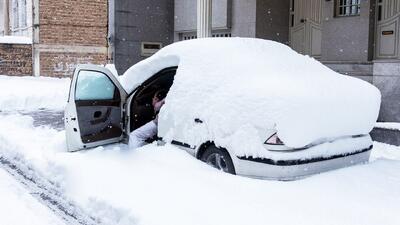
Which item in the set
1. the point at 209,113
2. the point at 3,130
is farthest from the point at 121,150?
the point at 3,130

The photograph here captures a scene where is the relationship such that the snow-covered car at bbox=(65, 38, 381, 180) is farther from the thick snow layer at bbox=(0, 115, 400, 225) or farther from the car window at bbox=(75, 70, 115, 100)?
the thick snow layer at bbox=(0, 115, 400, 225)

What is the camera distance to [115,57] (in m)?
15.9

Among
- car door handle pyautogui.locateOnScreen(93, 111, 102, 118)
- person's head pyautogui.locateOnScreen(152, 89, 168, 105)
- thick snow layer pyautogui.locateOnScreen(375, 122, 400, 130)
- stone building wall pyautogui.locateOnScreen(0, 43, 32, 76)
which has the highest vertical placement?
stone building wall pyautogui.locateOnScreen(0, 43, 32, 76)

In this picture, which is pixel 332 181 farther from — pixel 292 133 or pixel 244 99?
pixel 244 99

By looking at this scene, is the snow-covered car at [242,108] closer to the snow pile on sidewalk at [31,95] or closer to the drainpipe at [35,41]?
the snow pile on sidewalk at [31,95]

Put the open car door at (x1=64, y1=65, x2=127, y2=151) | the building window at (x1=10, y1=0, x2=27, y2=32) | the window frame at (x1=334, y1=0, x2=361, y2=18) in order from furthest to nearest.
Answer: the building window at (x1=10, y1=0, x2=27, y2=32) < the window frame at (x1=334, y1=0, x2=361, y2=18) < the open car door at (x1=64, y1=65, x2=127, y2=151)

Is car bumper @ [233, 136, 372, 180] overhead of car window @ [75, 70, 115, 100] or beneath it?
beneath

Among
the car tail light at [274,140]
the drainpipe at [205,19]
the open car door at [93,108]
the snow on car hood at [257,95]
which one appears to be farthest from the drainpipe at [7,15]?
the car tail light at [274,140]

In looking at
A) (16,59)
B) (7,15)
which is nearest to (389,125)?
(16,59)

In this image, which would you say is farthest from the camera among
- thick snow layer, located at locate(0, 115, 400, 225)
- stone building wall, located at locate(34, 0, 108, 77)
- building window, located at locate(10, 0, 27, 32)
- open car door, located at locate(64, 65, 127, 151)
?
building window, located at locate(10, 0, 27, 32)

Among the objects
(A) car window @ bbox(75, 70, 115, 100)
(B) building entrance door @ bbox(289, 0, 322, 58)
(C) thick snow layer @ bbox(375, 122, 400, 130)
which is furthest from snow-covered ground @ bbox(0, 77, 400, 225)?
(B) building entrance door @ bbox(289, 0, 322, 58)

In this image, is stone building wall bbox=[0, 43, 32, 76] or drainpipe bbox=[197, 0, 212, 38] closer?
drainpipe bbox=[197, 0, 212, 38]

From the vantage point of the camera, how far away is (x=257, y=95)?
5.47 metres

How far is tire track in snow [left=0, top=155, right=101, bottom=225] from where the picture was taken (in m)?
5.22
